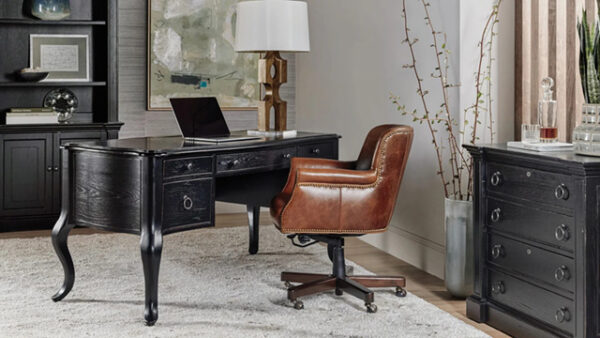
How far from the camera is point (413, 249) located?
446 centimetres

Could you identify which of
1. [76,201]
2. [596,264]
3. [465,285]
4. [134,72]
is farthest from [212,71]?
[596,264]

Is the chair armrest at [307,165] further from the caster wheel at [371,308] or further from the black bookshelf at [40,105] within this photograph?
the black bookshelf at [40,105]

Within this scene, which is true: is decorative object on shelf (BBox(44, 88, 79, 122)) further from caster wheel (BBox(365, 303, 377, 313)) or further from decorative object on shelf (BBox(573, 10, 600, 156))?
decorative object on shelf (BBox(573, 10, 600, 156))

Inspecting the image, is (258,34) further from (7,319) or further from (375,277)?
(7,319)

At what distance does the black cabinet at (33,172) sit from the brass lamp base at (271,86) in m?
1.70

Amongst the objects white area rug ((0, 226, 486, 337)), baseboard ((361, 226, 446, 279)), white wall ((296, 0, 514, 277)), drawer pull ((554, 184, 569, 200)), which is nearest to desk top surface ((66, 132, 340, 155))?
white area rug ((0, 226, 486, 337))

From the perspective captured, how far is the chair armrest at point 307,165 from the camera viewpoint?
3804mm

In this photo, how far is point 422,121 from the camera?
14.1 feet

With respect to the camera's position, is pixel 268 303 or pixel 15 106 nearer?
pixel 268 303

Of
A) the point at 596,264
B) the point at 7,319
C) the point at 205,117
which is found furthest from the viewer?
the point at 205,117

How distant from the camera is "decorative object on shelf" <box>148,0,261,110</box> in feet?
19.7

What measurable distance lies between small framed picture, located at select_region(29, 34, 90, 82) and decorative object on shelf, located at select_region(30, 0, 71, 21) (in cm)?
21

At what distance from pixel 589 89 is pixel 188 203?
5.62 feet

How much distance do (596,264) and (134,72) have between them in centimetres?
420
